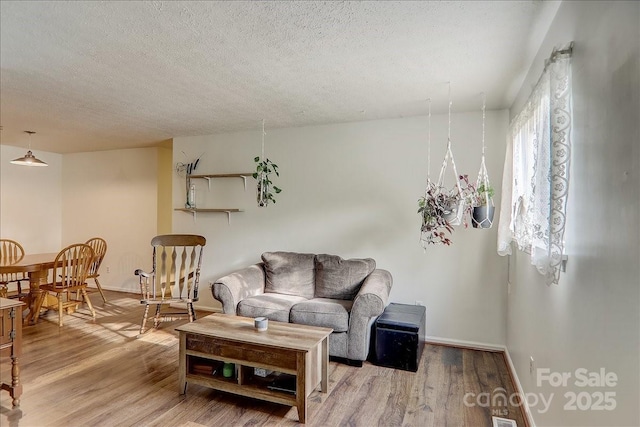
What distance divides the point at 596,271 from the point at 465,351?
2.56 m

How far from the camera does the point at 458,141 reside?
12.1 ft

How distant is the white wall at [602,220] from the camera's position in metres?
1.04

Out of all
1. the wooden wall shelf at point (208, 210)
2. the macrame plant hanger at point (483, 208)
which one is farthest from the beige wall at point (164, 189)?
the macrame plant hanger at point (483, 208)

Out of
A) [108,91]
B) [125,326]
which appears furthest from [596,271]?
[125,326]

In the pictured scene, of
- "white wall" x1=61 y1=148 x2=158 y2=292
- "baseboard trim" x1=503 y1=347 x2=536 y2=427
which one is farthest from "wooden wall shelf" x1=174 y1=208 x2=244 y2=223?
"baseboard trim" x1=503 y1=347 x2=536 y2=427

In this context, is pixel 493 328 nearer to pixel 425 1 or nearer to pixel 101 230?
pixel 425 1

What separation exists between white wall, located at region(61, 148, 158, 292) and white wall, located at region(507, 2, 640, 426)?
5620 millimetres

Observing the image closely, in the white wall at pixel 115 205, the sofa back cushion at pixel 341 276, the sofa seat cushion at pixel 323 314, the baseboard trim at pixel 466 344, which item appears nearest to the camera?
the sofa seat cushion at pixel 323 314

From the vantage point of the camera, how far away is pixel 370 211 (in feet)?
13.1

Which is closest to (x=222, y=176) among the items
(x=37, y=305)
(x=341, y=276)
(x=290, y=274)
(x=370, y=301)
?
(x=290, y=274)

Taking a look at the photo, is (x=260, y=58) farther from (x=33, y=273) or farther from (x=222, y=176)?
(x=33, y=273)

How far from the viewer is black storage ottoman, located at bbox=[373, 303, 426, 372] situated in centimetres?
305

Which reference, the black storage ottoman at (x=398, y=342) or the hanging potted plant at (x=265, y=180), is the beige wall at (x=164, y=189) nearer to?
the hanging potted plant at (x=265, y=180)

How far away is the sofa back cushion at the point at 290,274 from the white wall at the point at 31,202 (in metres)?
4.76
